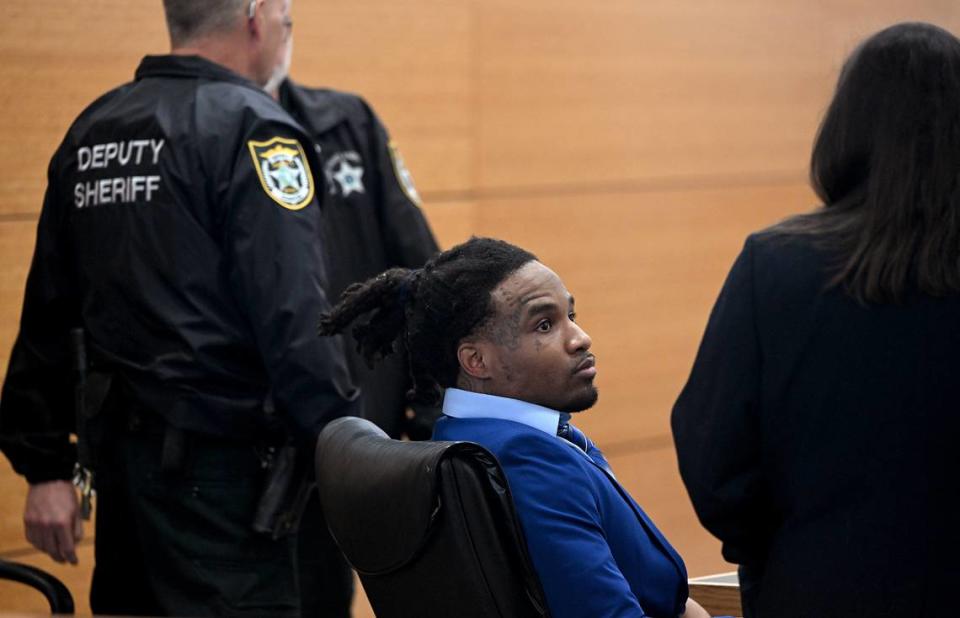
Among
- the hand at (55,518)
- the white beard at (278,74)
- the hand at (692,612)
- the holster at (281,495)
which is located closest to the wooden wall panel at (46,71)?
the white beard at (278,74)

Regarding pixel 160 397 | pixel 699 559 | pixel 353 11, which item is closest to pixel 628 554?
pixel 160 397

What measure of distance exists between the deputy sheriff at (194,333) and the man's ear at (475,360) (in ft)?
1.97

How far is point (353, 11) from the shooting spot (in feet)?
12.7

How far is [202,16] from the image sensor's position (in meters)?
2.54

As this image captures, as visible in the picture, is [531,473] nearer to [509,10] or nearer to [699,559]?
[509,10]

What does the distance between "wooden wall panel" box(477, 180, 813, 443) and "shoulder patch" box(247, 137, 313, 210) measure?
6.43 ft

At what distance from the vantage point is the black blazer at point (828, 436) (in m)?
1.76

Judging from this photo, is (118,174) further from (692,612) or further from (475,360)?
(692,612)

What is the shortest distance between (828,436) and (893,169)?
35 cm

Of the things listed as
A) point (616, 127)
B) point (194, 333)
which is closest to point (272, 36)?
point (194, 333)

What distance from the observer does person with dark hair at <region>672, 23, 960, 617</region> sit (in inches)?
69.5

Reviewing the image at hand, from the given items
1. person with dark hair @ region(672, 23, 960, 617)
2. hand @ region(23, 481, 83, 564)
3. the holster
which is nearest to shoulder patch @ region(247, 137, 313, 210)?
the holster

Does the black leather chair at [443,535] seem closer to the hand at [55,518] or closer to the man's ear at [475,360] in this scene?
the man's ear at [475,360]

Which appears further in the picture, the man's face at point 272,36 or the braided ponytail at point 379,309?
the man's face at point 272,36
